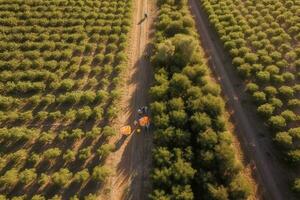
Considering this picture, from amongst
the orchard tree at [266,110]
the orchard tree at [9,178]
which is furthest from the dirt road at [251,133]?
the orchard tree at [9,178]

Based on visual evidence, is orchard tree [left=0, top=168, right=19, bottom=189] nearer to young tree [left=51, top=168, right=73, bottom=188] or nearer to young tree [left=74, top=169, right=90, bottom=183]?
young tree [left=51, top=168, right=73, bottom=188]

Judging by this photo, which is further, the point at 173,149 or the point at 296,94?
the point at 296,94

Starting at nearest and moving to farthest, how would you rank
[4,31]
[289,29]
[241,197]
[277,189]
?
[241,197]
[277,189]
[289,29]
[4,31]

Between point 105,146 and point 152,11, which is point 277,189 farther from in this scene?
point 152,11

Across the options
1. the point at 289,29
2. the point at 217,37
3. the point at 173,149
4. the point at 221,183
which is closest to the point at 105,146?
the point at 173,149

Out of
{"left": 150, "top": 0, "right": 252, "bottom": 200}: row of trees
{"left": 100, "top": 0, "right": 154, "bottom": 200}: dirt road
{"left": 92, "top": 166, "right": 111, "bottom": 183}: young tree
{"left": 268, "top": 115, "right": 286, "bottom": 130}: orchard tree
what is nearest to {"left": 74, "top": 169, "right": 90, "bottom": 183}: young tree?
{"left": 92, "top": 166, "right": 111, "bottom": 183}: young tree

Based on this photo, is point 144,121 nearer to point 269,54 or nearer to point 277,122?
point 277,122

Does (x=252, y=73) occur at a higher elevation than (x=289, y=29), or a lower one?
lower
